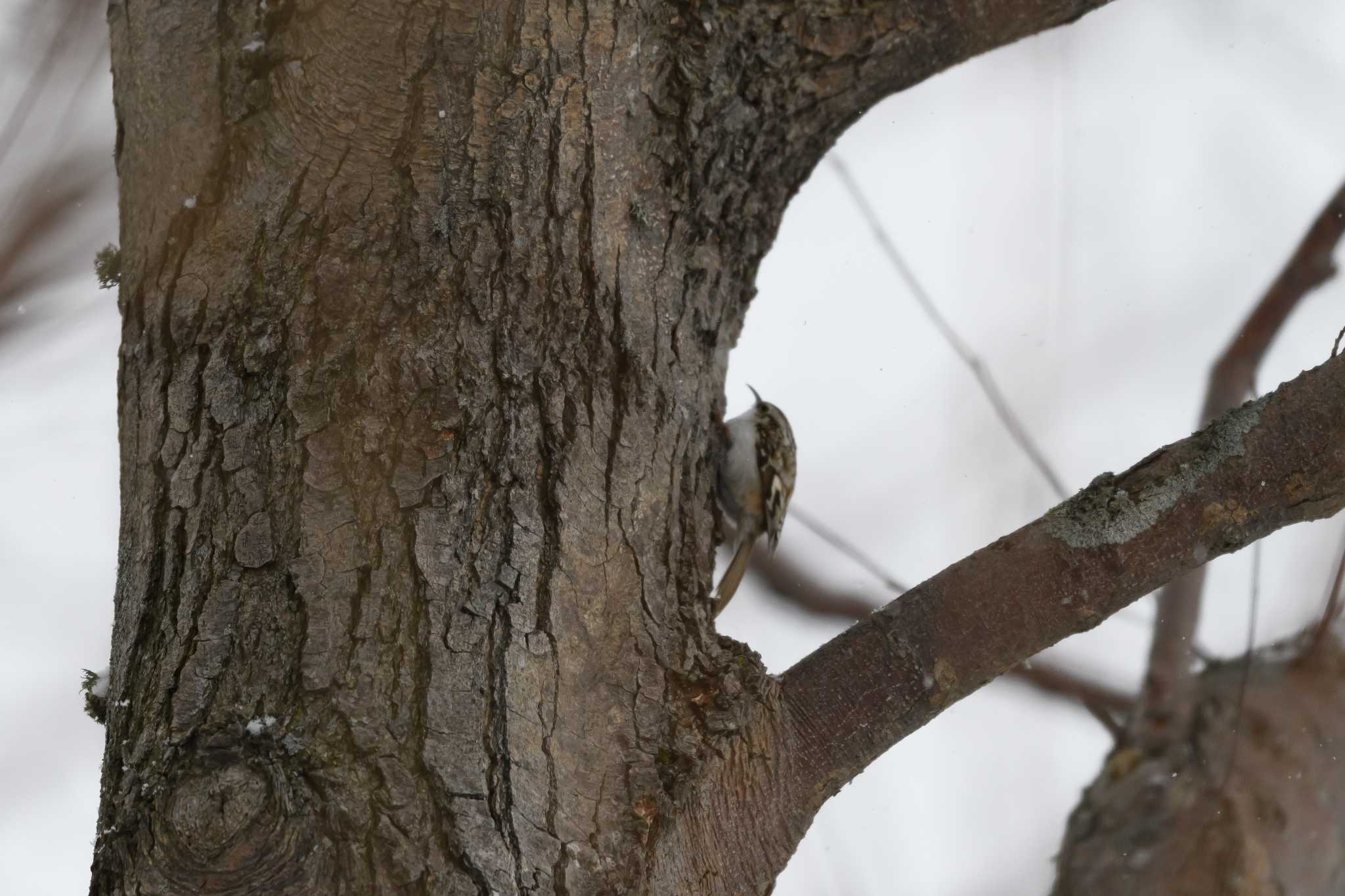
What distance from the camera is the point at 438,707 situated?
1.33m

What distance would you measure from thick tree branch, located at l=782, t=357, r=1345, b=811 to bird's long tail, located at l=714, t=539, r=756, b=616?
1474 mm

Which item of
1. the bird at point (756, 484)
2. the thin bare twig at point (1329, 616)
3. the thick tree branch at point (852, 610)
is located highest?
the bird at point (756, 484)

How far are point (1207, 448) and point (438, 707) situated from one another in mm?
1013

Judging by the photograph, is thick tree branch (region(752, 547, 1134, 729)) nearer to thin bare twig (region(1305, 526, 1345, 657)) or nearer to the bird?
the bird

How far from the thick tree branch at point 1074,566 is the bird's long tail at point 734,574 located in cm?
147

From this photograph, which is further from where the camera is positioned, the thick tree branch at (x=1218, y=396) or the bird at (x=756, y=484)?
the bird at (x=756, y=484)

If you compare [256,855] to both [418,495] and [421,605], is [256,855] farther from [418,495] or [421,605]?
[418,495]

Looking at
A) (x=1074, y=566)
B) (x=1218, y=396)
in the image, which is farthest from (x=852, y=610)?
(x=1074, y=566)

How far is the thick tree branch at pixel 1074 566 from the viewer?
58.2 inches

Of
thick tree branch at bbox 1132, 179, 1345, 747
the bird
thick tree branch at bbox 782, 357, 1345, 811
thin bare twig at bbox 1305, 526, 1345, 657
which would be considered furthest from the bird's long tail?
thin bare twig at bbox 1305, 526, 1345, 657

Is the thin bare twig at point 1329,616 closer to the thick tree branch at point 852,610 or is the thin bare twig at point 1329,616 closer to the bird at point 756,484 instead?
the thick tree branch at point 852,610

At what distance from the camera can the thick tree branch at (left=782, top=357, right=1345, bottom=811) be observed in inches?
58.2

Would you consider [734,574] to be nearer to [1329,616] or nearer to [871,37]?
[871,37]

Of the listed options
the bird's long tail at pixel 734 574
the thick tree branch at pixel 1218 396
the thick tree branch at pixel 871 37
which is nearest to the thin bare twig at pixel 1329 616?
the thick tree branch at pixel 1218 396
